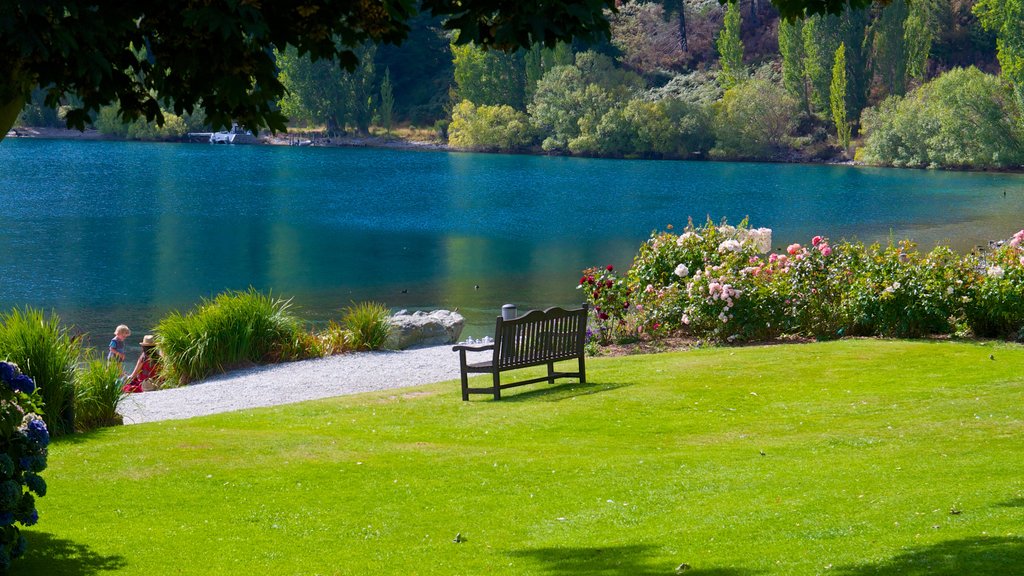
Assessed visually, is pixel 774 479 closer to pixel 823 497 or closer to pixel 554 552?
pixel 823 497

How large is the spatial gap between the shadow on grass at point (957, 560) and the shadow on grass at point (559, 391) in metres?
6.31

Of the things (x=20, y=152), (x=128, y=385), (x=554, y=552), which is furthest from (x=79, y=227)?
(x=20, y=152)

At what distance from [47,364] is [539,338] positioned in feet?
17.1

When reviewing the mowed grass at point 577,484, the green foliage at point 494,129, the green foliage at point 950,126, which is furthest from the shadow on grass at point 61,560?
the green foliage at point 494,129

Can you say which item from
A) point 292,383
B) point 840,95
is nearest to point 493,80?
point 840,95

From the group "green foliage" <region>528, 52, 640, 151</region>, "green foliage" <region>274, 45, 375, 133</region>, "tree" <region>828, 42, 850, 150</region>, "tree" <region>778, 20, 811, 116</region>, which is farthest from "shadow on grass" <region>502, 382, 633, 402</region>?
"green foliage" <region>274, 45, 375, 133</region>

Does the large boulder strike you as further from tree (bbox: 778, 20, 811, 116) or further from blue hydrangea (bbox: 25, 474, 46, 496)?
tree (bbox: 778, 20, 811, 116)

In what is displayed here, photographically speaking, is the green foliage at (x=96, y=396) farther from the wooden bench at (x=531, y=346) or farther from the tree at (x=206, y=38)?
the tree at (x=206, y=38)

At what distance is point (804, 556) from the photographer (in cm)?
610

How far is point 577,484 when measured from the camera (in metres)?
8.20

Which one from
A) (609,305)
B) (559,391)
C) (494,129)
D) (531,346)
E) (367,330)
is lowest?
(367,330)

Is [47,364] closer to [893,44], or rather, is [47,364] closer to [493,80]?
[893,44]

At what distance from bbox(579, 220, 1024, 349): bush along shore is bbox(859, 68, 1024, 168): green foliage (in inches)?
2738

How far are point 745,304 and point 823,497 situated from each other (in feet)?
30.1
